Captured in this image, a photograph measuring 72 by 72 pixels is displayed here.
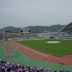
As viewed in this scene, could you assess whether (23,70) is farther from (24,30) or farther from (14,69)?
(24,30)

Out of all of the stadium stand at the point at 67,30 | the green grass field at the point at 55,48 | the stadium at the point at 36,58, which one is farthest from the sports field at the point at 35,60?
the stadium stand at the point at 67,30

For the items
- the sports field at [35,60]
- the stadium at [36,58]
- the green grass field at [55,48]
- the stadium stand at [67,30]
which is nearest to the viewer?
the stadium at [36,58]

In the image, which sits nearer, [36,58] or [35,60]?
[35,60]

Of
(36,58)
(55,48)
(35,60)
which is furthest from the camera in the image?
(55,48)

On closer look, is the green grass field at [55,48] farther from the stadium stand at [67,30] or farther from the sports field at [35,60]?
the stadium stand at [67,30]

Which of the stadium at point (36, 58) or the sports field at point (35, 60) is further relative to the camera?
the sports field at point (35, 60)

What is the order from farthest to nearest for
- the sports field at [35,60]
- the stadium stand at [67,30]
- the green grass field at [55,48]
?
the stadium stand at [67,30] < the green grass field at [55,48] < the sports field at [35,60]

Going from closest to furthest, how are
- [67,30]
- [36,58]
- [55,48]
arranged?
[36,58] → [55,48] → [67,30]

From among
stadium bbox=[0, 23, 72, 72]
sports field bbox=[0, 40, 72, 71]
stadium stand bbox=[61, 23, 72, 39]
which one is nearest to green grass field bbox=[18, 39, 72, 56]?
stadium bbox=[0, 23, 72, 72]

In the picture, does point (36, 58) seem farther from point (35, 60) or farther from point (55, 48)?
point (55, 48)

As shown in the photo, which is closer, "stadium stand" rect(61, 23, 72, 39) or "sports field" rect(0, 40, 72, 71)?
"sports field" rect(0, 40, 72, 71)

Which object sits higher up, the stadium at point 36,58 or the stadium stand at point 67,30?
the stadium stand at point 67,30

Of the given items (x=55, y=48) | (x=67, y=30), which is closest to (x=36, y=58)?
(x=55, y=48)

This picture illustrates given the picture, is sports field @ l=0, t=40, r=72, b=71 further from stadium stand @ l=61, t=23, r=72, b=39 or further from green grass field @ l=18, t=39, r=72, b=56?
stadium stand @ l=61, t=23, r=72, b=39
